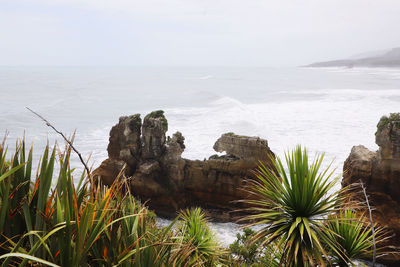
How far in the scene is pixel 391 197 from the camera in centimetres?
1332

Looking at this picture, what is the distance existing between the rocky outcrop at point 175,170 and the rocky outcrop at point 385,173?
4.36 m

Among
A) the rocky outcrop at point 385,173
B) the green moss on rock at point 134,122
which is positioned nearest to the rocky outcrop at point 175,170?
the green moss on rock at point 134,122

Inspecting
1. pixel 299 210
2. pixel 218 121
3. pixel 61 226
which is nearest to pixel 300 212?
pixel 299 210

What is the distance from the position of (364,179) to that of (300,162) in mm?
10266

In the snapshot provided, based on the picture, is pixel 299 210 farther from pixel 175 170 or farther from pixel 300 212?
pixel 175 170

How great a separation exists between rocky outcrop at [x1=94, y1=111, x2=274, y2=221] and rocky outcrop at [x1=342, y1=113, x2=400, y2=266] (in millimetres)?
4357

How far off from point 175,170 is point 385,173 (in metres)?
9.20

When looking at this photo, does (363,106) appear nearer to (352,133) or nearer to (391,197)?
(352,133)

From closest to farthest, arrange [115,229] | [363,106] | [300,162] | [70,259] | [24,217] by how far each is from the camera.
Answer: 1. [70,259]
2. [24,217]
3. [115,229]
4. [300,162]
5. [363,106]

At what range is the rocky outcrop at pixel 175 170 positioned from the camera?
16.8 meters

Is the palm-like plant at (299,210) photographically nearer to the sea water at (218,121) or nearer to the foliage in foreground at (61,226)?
the foliage in foreground at (61,226)

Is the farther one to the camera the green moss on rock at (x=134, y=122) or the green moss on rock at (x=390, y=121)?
the green moss on rock at (x=134, y=122)

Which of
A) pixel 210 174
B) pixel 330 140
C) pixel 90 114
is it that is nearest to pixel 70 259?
pixel 210 174

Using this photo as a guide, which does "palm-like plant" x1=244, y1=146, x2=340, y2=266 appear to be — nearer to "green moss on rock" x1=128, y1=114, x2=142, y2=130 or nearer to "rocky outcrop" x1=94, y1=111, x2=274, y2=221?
"rocky outcrop" x1=94, y1=111, x2=274, y2=221
